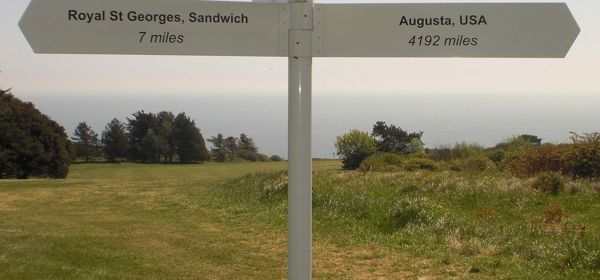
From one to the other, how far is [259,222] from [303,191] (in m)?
9.52

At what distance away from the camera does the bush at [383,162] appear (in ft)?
72.7

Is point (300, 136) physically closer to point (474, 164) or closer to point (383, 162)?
point (474, 164)

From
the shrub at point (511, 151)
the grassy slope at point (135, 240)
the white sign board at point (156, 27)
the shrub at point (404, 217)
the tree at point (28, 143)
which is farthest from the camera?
the tree at point (28, 143)

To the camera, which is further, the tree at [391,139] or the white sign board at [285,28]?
the tree at [391,139]

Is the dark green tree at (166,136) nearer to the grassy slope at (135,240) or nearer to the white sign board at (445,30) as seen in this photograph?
the grassy slope at (135,240)

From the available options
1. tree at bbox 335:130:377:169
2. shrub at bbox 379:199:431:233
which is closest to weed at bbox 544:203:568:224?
shrub at bbox 379:199:431:233

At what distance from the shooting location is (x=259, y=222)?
12.0 m

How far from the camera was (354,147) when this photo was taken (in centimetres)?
2739

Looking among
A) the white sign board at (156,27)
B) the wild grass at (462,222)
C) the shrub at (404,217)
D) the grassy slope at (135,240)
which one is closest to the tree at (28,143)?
the grassy slope at (135,240)

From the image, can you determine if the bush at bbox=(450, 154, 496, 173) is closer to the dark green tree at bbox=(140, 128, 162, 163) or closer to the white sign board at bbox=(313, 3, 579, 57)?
the white sign board at bbox=(313, 3, 579, 57)

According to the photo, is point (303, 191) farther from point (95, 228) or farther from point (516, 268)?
point (95, 228)

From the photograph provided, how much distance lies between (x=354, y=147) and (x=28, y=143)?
28265 millimetres

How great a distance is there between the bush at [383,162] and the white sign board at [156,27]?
1904 cm

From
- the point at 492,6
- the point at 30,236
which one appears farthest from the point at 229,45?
the point at 30,236
